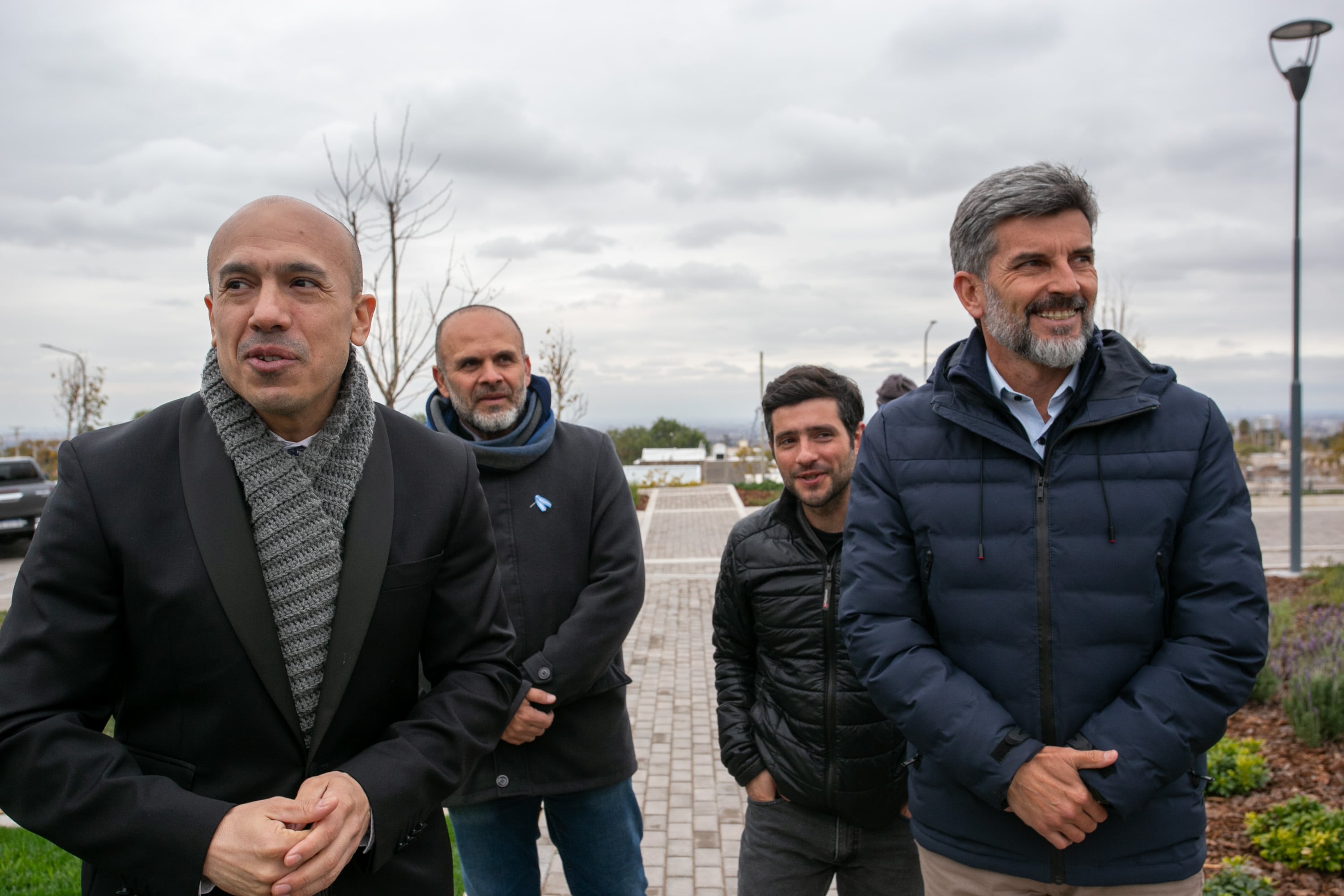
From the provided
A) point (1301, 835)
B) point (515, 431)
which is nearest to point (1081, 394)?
point (515, 431)

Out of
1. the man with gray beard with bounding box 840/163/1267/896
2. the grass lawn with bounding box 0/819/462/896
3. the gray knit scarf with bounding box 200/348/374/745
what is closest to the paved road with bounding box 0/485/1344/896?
the grass lawn with bounding box 0/819/462/896

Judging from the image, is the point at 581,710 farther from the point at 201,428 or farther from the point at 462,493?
the point at 201,428

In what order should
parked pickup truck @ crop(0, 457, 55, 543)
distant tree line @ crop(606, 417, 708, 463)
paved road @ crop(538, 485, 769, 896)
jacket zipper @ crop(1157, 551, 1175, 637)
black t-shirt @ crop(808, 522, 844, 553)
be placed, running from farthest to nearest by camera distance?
distant tree line @ crop(606, 417, 708, 463), parked pickup truck @ crop(0, 457, 55, 543), paved road @ crop(538, 485, 769, 896), black t-shirt @ crop(808, 522, 844, 553), jacket zipper @ crop(1157, 551, 1175, 637)

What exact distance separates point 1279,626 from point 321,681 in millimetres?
7742

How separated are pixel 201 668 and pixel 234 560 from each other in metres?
0.20

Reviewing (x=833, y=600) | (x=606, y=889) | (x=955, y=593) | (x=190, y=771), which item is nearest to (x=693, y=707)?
(x=606, y=889)

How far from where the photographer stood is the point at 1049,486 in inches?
82.9

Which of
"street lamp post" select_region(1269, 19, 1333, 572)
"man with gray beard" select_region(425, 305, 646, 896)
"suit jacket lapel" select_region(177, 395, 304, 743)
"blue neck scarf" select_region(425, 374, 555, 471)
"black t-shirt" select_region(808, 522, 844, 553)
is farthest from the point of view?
"street lamp post" select_region(1269, 19, 1333, 572)

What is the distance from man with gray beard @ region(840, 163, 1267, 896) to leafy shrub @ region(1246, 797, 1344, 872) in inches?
89.4

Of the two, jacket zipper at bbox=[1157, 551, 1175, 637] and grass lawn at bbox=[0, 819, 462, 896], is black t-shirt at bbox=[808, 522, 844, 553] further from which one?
grass lawn at bbox=[0, 819, 462, 896]

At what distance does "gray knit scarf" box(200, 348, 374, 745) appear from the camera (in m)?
1.74

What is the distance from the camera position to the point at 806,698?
2.59 metres

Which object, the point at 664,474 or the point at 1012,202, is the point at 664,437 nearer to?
the point at 664,474

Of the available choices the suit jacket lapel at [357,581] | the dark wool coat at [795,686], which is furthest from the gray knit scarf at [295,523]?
the dark wool coat at [795,686]
